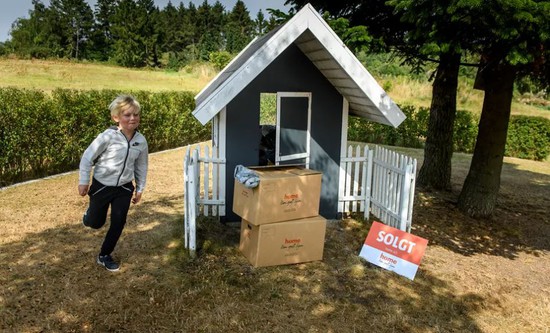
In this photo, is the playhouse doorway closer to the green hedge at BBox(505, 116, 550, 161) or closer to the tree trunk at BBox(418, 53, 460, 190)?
the tree trunk at BBox(418, 53, 460, 190)

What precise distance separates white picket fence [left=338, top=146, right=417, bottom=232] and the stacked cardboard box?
1.57 m

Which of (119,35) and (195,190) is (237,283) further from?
(119,35)

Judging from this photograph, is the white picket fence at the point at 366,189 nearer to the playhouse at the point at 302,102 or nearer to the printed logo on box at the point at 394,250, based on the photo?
the playhouse at the point at 302,102

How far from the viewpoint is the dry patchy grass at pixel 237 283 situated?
4.27 meters

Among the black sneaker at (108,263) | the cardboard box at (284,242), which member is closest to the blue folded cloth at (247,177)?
the cardboard box at (284,242)

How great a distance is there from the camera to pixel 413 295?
502 cm

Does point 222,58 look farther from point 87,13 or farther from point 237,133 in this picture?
point 87,13

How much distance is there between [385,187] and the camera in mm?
7273

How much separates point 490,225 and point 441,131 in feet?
8.57

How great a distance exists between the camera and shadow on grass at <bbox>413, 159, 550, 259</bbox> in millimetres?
7217

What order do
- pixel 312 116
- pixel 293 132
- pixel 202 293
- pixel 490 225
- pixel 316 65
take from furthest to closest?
pixel 490 225
pixel 293 132
pixel 312 116
pixel 316 65
pixel 202 293

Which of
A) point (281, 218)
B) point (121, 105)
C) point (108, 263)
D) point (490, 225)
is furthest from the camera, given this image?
point (490, 225)

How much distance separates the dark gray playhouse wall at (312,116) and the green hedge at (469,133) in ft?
37.1

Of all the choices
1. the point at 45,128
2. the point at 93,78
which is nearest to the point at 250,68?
the point at 45,128
